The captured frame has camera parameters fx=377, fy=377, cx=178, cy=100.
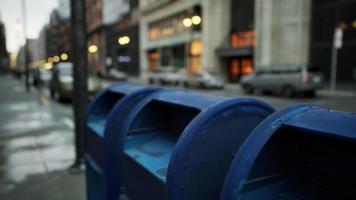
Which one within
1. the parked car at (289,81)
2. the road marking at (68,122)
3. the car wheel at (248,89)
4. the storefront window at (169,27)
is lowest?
the road marking at (68,122)

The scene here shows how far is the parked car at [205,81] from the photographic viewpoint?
29062 mm

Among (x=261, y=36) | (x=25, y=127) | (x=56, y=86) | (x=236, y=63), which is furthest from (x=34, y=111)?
(x=236, y=63)

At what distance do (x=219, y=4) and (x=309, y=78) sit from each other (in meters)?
19.7

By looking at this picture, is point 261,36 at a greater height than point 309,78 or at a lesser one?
greater

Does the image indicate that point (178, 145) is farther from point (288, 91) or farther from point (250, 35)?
point (250, 35)

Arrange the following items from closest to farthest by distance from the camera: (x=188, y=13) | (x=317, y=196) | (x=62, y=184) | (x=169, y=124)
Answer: (x=317, y=196) < (x=169, y=124) < (x=62, y=184) < (x=188, y=13)

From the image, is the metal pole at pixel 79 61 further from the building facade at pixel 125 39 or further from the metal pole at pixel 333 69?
the building facade at pixel 125 39

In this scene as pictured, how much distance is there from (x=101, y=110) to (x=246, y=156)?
10.4 ft

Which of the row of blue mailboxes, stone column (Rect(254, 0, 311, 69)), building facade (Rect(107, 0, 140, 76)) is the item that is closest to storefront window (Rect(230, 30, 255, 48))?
stone column (Rect(254, 0, 311, 69))

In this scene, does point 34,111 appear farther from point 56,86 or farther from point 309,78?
point 309,78

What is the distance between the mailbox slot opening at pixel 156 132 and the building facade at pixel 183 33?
30750mm

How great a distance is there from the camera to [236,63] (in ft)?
121

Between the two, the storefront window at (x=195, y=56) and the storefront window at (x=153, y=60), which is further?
the storefront window at (x=153, y=60)

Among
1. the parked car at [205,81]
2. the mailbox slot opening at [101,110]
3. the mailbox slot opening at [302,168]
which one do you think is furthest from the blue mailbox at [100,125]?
the parked car at [205,81]
